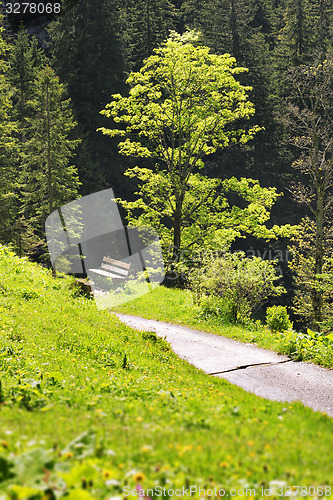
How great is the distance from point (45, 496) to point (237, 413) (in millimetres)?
2816

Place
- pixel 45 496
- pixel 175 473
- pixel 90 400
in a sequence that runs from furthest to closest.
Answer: pixel 90 400, pixel 175 473, pixel 45 496

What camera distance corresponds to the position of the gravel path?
799 centimetres

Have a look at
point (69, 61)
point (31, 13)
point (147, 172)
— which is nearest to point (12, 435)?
point (147, 172)

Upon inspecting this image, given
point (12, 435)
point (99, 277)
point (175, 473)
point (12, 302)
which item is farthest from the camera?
point (99, 277)

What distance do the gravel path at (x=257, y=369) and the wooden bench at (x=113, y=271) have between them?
1621 cm

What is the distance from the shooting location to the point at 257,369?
9414 mm

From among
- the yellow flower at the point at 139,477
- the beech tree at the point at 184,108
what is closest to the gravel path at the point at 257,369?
the yellow flower at the point at 139,477

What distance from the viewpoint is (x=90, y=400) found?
17.5ft

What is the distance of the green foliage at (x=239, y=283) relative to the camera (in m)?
13.8

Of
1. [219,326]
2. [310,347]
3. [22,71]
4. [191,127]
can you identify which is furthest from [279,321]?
[22,71]

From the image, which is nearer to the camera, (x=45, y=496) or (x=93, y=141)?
(x=45, y=496)

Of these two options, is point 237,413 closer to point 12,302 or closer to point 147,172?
point 12,302

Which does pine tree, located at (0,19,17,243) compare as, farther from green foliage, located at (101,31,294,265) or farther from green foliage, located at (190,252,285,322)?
green foliage, located at (190,252,285,322)

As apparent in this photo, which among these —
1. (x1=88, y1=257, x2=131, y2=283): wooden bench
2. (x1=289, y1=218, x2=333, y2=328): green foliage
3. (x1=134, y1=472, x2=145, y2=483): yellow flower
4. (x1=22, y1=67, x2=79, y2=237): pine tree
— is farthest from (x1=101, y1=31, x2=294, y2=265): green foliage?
(x1=134, y1=472, x2=145, y2=483): yellow flower
